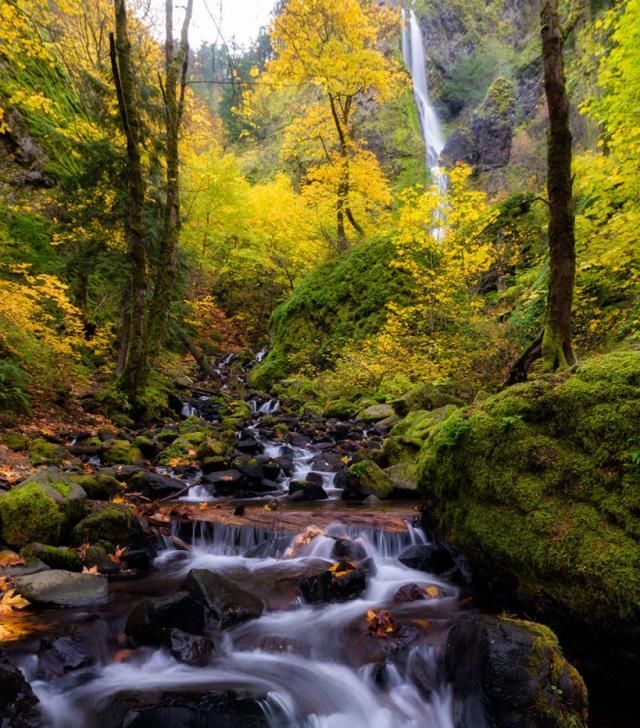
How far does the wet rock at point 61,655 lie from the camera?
11.4 ft

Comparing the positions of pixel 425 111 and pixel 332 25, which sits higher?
Result: pixel 425 111

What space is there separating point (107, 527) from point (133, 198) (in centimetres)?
769

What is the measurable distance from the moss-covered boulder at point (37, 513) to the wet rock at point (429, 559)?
3660mm

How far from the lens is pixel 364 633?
4.05 meters

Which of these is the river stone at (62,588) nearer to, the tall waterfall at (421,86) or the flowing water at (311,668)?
the flowing water at (311,668)

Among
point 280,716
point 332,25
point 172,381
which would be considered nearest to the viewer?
point 280,716

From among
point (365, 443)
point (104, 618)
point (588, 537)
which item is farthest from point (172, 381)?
point (588, 537)

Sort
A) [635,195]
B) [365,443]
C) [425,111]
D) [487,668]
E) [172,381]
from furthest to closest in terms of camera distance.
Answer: [425,111] < [172,381] < [365,443] < [635,195] < [487,668]

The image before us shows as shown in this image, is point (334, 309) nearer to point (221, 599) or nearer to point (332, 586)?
point (332, 586)

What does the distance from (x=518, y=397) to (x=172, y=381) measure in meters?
13.0

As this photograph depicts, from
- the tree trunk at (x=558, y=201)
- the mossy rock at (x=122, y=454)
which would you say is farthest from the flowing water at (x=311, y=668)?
the mossy rock at (x=122, y=454)

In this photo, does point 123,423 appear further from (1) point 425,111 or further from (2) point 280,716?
(1) point 425,111

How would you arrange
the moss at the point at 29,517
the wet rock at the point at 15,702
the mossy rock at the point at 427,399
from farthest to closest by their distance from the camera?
the mossy rock at the point at 427,399 → the moss at the point at 29,517 → the wet rock at the point at 15,702

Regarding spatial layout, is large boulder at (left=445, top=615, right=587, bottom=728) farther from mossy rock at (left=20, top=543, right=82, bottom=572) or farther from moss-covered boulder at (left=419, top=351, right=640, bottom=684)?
mossy rock at (left=20, top=543, right=82, bottom=572)
